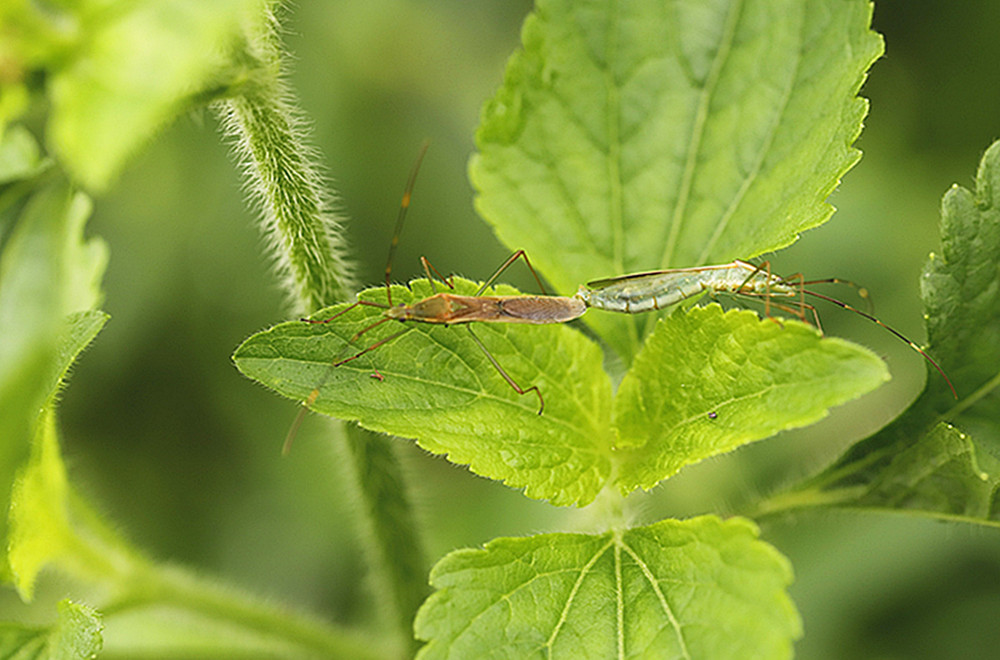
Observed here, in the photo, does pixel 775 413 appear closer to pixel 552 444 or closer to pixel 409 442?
pixel 552 444

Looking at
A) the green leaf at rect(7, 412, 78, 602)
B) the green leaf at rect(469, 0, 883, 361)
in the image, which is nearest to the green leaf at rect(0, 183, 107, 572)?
the green leaf at rect(7, 412, 78, 602)

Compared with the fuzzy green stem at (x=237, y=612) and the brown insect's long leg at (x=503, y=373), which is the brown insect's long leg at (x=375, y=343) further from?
the fuzzy green stem at (x=237, y=612)

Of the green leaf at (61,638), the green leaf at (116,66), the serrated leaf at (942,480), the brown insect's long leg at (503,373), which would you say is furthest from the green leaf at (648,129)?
the green leaf at (61,638)

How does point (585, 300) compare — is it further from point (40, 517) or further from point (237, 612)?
point (40, 517)

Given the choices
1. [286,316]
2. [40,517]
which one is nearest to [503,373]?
[40,517]

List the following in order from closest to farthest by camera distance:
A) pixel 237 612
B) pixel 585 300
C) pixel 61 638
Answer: pixel 61 638 → pixel 585 300 → pixel 237 612

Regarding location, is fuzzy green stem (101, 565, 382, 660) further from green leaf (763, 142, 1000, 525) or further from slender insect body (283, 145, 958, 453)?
green leaf (763, 142, 1000, 525)

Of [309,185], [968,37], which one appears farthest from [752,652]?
[968,37]
